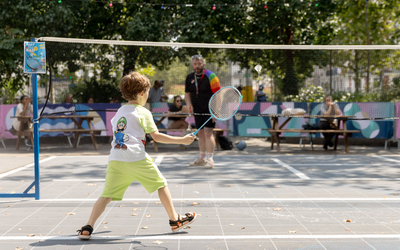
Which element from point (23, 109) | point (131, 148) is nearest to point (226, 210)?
point (131, 148)

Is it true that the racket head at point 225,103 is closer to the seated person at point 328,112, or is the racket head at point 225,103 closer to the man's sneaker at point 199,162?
the man's sneaker at point 199,162

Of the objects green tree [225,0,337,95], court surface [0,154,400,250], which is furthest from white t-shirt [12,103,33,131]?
green tree [225,0,337,95]

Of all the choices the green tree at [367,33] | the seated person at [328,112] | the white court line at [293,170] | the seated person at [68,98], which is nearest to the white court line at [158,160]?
the white court line at [293,170]

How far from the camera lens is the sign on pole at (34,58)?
548 cm

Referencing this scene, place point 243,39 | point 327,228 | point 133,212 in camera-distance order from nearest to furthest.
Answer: point 327,228
point 133,212
point 243,39

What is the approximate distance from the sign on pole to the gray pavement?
68.9 inches

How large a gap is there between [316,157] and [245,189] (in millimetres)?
4875

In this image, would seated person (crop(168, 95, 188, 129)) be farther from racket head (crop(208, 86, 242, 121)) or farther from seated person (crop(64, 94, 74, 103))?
racket head (crop(208, 86, 242, 121))

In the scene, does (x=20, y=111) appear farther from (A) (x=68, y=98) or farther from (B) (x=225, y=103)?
(B) (x=225, y=103)

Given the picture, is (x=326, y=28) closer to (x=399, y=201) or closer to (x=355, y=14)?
(x=355, y=14)

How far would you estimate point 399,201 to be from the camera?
580 cm

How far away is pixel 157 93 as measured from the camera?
15.0 m

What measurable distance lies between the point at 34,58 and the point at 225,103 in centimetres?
250

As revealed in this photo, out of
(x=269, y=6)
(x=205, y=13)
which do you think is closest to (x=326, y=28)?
(x=269, y=6)
